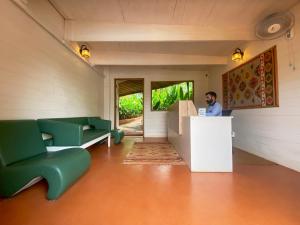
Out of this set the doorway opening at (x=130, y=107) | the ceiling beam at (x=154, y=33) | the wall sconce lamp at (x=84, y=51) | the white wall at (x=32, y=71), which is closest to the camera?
the white wall at (x=32, y=71)

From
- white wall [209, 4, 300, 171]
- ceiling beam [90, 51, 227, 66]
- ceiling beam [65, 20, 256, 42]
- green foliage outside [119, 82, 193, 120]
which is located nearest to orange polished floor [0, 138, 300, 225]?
white wall [209, 4, 300, 171]

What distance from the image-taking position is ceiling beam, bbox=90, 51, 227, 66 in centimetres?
560

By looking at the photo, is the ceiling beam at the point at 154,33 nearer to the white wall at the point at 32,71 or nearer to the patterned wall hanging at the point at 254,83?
the patterned wall hanging at the point at 254,83

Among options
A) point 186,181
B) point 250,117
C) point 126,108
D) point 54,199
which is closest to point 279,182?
point 186,181

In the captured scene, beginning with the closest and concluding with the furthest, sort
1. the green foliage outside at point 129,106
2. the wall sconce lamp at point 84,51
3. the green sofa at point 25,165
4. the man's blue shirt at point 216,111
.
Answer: the green sofa at point 25,165, the man's blue shirt at point 216,111, the wall sconce lamp at point 84,51, the green foliage outside at point 129,106

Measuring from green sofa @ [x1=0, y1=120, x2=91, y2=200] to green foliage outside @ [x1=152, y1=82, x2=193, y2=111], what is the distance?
213 inches

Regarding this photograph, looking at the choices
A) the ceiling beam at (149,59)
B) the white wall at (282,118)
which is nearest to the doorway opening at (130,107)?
the ceiling beam at (149,59)

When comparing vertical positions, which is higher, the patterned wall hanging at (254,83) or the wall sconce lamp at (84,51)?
the wall sconce lamp at (84,51)

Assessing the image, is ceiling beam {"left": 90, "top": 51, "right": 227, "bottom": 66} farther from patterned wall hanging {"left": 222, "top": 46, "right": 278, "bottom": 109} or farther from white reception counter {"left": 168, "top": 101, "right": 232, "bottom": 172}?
white reception counter {"left": 168, "top": 101, "right": 232, "bottom": 172}

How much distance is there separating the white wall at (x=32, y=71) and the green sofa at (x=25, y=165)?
30 centimetres

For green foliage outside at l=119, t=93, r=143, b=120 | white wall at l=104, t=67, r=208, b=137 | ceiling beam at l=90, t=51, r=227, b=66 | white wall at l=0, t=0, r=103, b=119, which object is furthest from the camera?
green foliage outside at l=119, t=93, r=143, b=120

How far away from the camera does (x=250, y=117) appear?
13.8ft

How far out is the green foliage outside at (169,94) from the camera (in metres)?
7.55

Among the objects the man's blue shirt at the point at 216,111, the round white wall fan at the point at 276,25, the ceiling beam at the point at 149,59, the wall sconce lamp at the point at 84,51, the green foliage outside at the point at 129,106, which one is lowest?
the man's blue shirt at the point at 216,111
